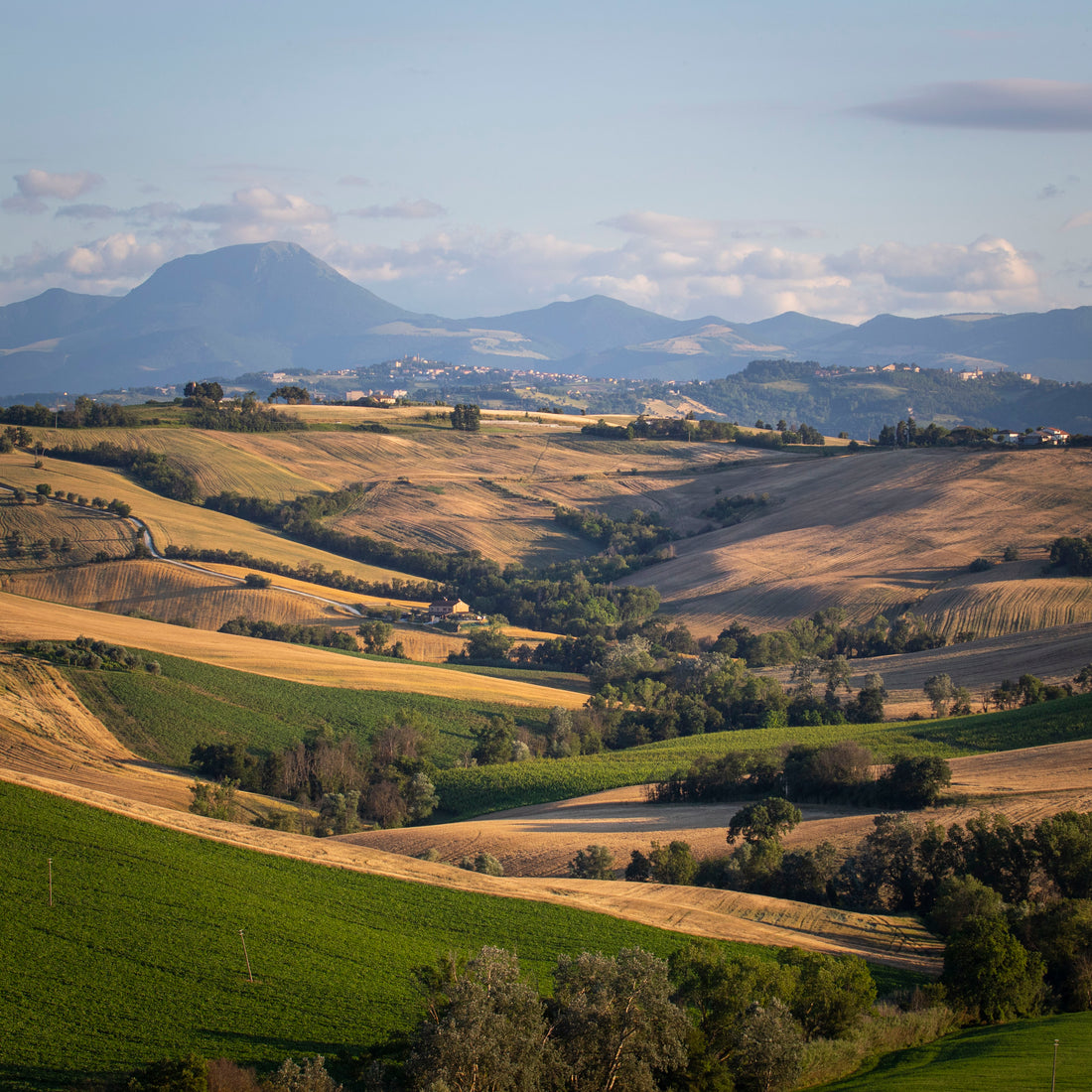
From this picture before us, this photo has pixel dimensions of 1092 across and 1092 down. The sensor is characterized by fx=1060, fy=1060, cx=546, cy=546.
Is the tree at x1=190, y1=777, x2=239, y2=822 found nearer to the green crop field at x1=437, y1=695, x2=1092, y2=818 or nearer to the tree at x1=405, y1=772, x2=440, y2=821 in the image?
the tree at x1=405, y1=772, x2=440, y2=821

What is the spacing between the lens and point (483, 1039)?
19328mm

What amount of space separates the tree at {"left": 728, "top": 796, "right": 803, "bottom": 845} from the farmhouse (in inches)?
2167

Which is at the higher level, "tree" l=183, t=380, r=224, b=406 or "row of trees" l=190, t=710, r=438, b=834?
"tree" l=183, t=380, r=224, b=406

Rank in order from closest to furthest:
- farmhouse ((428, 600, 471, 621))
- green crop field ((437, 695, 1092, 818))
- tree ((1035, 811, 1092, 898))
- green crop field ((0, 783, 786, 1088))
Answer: green crop field ((0, 783, 786, 1088))
tree ((1035, 811, 1092, 898))
green crop field ((437, 695, 1092, 818))
farmhouse ((428, 600, 471, 621))

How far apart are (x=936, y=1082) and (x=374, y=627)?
6583cm

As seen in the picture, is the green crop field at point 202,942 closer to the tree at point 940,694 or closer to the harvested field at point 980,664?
the tree at point 940,694

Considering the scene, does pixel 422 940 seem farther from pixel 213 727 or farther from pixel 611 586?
pixel 611 586

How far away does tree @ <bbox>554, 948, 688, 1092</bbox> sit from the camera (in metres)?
20.6

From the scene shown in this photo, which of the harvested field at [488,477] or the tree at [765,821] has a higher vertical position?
the harvested field at [488,477]

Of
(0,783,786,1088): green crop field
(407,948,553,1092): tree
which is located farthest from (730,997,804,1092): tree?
(0,783,786,1088): green crop field

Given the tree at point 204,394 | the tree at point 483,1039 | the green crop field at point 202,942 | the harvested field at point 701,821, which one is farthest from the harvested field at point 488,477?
the tree at point 483,1039

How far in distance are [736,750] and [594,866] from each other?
17.7 m

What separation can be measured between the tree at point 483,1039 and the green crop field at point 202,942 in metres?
3.08

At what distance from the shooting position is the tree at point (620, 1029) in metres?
20.6
